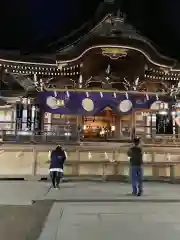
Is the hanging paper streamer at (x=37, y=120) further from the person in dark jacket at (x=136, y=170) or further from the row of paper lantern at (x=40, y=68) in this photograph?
the person in dark jacket at (x=136, y=170)

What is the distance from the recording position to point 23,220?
24.7ft

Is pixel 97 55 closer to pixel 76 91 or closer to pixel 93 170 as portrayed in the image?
pixel 76 91

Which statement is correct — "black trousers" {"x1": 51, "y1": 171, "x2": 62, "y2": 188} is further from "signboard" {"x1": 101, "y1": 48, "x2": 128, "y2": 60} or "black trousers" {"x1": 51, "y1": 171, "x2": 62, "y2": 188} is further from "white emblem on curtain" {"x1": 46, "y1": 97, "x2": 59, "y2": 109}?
"signboard" {"x1": 101, "y1": 48, "x2": 128, "y2": 60}

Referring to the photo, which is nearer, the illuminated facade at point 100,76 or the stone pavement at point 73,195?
the stone pavement at point 73,195

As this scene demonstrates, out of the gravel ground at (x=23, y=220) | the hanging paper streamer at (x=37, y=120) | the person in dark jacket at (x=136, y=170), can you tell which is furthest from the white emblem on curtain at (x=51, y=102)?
the gravel ground at (x=23, y=220)

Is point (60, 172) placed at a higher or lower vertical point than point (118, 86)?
lower

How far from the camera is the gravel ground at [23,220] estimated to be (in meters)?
6.17

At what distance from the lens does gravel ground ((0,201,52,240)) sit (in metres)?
6.17

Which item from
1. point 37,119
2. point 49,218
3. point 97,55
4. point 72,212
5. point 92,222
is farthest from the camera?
point 37,119

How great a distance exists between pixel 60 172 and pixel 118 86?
548cm

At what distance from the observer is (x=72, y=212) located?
814 centimetres

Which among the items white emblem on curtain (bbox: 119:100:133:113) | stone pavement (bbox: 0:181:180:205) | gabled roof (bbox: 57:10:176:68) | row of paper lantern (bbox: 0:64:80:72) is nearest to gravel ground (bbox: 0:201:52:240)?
stone pavement (bbox: 0:181:180:205)

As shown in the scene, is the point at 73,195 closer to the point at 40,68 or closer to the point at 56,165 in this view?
the point at 56,165

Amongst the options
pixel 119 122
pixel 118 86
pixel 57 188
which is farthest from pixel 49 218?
pixel 119 122
